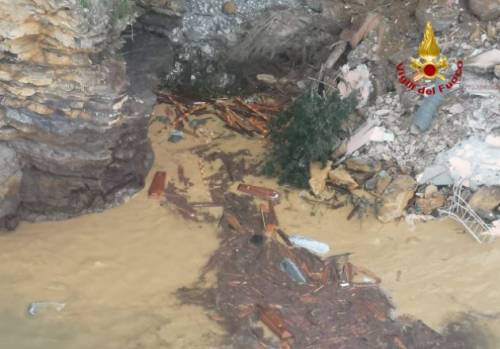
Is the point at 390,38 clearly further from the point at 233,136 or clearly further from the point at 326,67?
the point at 233,136

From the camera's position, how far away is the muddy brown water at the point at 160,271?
4941 millimetres

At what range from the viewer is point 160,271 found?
18.0 ft

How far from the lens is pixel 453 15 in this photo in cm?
664

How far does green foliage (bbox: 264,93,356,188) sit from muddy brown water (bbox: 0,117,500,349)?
0.35m

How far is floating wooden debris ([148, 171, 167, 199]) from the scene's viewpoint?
20.5 ft

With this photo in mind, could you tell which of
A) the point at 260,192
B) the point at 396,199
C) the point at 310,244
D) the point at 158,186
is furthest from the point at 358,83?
the point at 158,186

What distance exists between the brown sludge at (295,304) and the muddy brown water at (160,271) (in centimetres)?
14

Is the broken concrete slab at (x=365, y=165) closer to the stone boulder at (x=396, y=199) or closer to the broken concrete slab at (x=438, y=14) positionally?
the stone boulder at (x=396, y=199)

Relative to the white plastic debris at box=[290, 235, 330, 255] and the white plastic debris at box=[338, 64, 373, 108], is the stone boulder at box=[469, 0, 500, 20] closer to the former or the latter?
the white plastic debris at box=[338, 64, 373, 108]

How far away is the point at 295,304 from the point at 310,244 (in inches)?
29.0

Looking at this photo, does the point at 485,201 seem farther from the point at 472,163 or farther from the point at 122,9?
the point at 122,9

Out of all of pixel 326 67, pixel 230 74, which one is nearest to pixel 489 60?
pixel 326 67

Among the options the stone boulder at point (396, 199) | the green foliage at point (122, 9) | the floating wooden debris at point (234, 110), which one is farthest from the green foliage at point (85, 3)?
the stone boulder at point (396, 199)

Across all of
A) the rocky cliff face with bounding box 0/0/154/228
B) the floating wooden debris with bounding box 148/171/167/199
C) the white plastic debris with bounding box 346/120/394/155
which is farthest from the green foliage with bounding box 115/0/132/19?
the white plastic debris with bounding box 346/120/394/155
